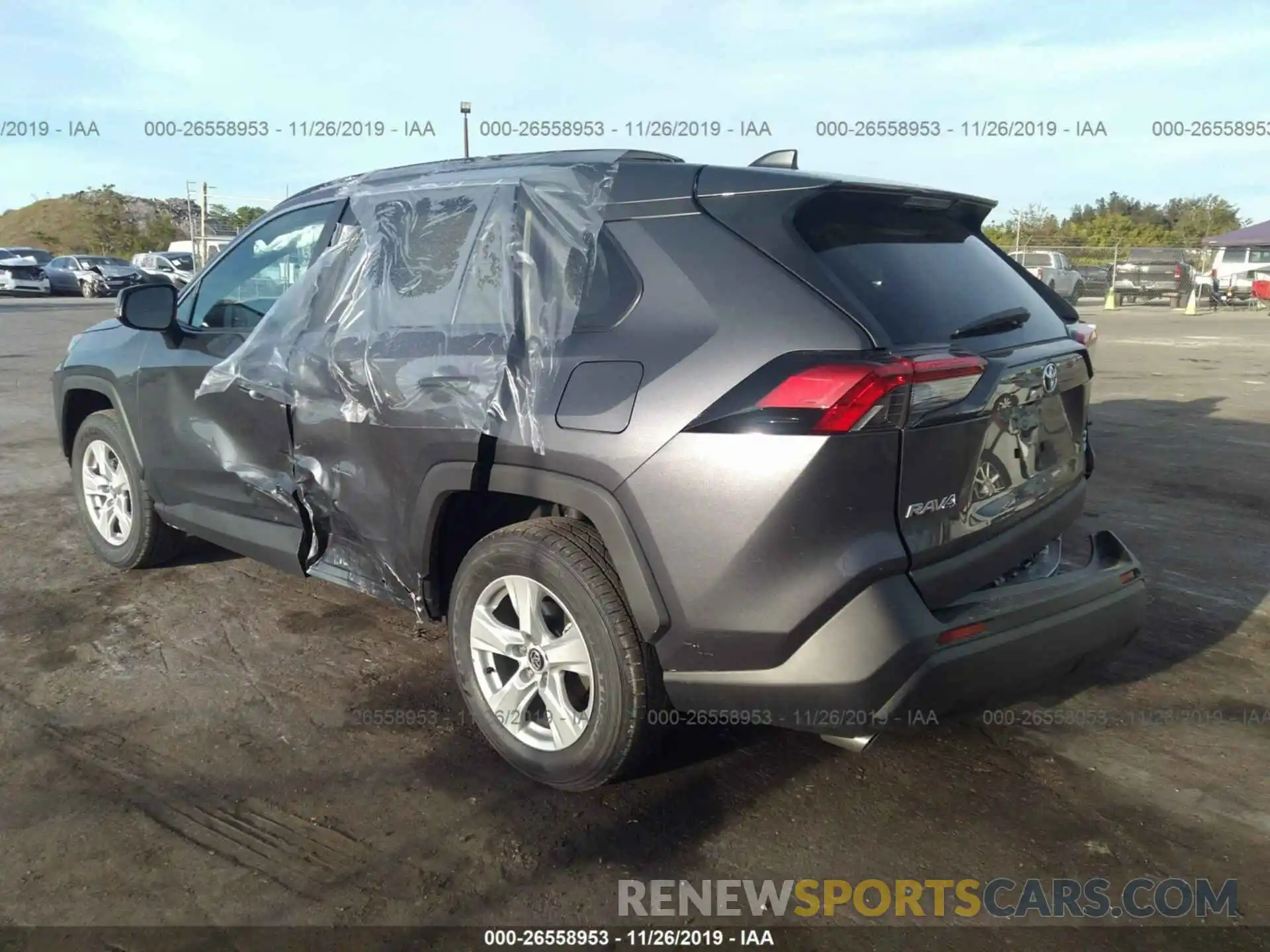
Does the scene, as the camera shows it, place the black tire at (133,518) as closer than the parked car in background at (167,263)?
Yes

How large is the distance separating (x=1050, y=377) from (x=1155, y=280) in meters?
34.8

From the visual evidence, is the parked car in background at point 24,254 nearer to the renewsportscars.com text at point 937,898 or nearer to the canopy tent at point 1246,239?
the renewsportscars.com text at point 937,898

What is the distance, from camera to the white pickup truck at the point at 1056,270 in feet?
100

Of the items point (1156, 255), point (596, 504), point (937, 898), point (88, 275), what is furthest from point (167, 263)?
point (937, 898)

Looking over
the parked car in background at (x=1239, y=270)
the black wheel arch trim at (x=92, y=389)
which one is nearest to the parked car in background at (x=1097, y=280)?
the parked car in background at (x=1239, y=270)

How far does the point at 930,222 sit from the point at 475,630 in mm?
1992

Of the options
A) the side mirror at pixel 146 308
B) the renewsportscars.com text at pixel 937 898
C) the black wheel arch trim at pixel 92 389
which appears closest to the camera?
the renewsportscars.com text at pixel 937 898

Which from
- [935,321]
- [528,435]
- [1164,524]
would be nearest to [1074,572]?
[935,321]

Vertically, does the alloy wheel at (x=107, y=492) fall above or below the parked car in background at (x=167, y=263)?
below

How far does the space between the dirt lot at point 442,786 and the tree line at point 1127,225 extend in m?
44.8

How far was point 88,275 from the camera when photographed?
1294 inches

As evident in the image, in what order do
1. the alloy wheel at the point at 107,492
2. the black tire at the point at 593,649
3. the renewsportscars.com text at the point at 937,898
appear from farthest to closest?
the alloy wheel at the point at 107,492 < the black tire at the point at 593,649 < the renewsportscars.com text at the point at 937,898

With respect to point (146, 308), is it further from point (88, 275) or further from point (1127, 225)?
point (1127, 225)

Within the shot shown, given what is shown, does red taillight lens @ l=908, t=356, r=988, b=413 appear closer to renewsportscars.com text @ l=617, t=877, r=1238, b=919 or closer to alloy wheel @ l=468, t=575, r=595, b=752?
alloy wheel @ l=468, t=575, r=595, b=752
